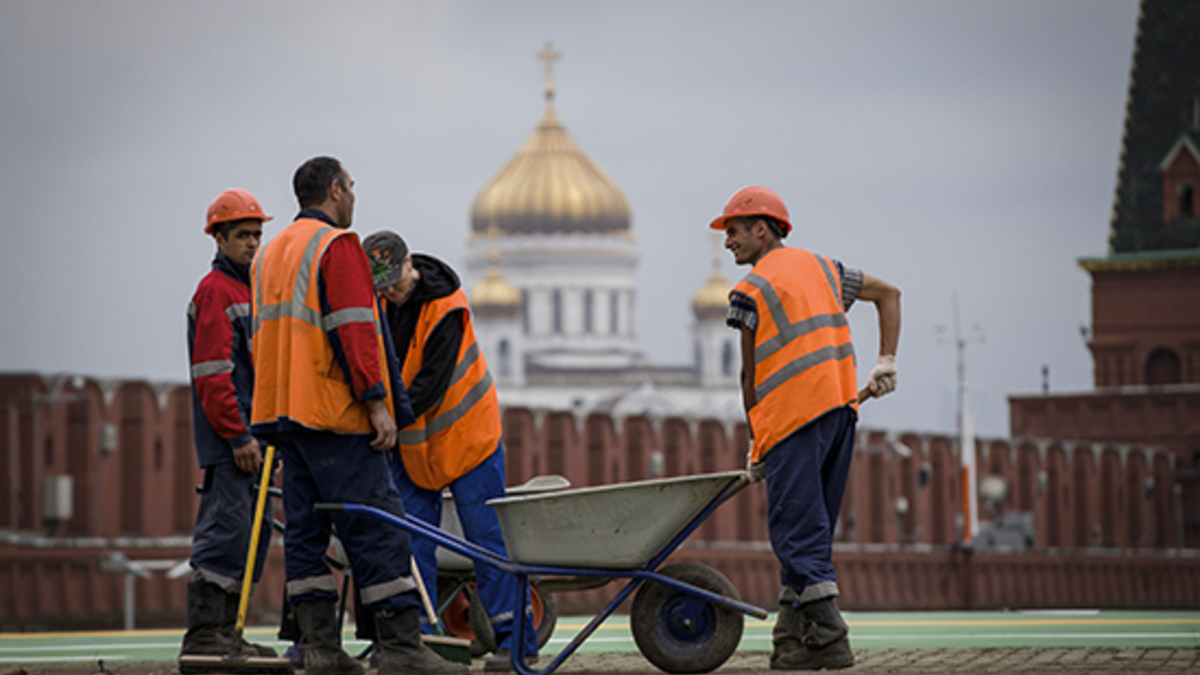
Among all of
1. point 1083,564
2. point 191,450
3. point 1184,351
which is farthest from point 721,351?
point 191,450

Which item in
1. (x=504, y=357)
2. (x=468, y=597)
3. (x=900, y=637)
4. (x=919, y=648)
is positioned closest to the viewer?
(x=468, y=597)

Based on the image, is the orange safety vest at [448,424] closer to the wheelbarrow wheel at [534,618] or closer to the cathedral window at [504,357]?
the wheelbarrow wheel at [534,618]

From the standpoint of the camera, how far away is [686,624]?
290 inches

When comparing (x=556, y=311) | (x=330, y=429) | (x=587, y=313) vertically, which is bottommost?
(x=330, y=429)

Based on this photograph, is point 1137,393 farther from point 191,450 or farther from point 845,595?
point 191,450

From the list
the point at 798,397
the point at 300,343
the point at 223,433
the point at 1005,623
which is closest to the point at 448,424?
the point at 223,433

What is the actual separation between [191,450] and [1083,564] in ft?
73.0

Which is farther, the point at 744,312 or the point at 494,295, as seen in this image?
the point at 494,295

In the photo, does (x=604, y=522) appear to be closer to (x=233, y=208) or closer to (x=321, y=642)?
(x=321, y=642)

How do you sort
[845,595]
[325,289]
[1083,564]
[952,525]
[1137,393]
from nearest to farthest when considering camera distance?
[325,289] < [845,595] < [1083,564] < [952,525] < [1137,393]

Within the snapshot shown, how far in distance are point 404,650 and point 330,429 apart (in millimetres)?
719

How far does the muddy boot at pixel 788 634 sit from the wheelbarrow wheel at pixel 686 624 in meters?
0.18

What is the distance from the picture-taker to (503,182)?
150125 millimetres

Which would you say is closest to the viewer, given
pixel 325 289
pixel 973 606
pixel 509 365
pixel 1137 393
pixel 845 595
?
pixel 325 289
